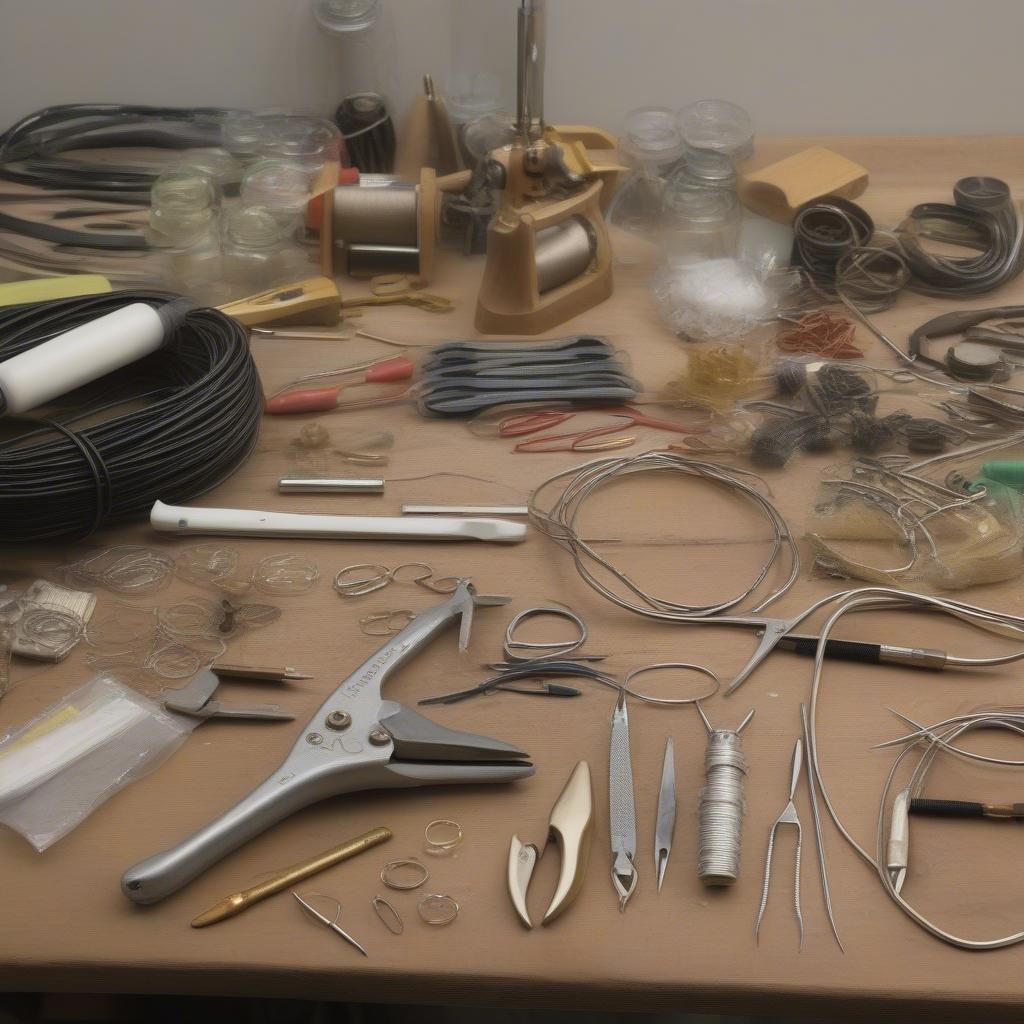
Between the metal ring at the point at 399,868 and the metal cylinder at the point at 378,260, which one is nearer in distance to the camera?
the metal ring at the point at 399,868

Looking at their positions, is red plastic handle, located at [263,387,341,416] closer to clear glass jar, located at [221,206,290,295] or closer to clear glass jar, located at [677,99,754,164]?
clear glass jar, located at [221,206,290,295]

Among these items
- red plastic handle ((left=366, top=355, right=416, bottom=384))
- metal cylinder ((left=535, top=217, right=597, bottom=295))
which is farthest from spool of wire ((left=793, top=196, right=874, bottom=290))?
red plastic handle ((left=366, top=355, right=416, bottom=384))

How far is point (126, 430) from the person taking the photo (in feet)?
3.57

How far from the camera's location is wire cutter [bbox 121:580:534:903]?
80 cm

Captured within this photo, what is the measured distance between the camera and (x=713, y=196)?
160cm

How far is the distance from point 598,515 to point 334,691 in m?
0.36

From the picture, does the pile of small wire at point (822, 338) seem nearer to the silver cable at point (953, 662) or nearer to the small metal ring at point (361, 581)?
the silver cable at point (953, 662)

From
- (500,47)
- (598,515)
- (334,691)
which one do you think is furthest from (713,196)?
(334,691)

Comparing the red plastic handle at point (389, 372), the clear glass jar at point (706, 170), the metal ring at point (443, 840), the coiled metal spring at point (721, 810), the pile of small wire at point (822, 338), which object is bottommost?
the metal ring at point (443, 840)

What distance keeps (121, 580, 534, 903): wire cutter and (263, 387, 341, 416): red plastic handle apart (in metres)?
0.44

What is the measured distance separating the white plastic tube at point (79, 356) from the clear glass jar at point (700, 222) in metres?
0.71

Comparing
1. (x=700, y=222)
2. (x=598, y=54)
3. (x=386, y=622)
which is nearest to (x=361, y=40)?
(x=598, y=54)

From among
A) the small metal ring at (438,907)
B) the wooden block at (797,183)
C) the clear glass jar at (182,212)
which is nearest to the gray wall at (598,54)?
the wooden block at (797,183)

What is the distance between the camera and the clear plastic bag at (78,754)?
0.85 metres
